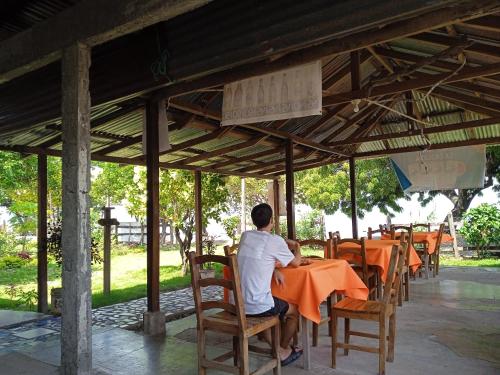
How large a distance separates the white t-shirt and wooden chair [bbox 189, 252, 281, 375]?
0.41ft

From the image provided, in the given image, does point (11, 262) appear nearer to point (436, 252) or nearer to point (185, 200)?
point (185, 200)

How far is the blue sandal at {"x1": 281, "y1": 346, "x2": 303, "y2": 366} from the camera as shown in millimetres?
3522

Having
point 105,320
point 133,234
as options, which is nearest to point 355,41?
point 105,320

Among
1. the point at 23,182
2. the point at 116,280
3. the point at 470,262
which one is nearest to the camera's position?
the point at 116,280

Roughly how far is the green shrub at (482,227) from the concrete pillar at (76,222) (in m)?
10.5

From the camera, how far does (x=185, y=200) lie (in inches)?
383

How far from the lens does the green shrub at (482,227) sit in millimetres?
10484

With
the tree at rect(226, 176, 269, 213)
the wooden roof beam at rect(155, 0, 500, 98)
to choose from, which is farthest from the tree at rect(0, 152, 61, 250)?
the tree at rect(226, 176, 269, 213)

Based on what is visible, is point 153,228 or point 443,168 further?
point 443,168

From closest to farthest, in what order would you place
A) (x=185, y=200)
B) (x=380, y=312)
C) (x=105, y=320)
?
(x=380, y=312) → (x=105, y=320) → (x=185, y=200)

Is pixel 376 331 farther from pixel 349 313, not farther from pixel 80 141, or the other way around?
pixel 80 141

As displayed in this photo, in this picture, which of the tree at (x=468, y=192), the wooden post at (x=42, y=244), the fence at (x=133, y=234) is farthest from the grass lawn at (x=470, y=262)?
the fence at (x=133, y=234)

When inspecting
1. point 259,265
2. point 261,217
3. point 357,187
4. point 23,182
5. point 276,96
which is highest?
point 276,96

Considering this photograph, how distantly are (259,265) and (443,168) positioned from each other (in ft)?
22.9
